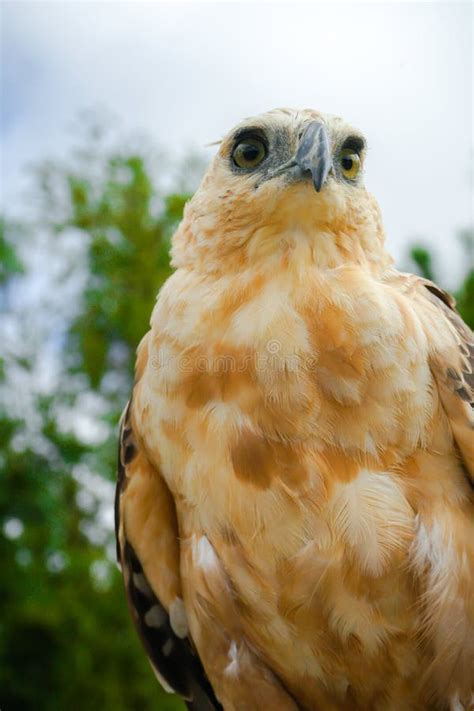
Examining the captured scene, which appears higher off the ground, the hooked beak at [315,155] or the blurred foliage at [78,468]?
the hooked beak at [315,155]

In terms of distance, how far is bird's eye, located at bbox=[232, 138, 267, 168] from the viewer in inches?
115

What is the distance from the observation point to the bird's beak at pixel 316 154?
105 inches

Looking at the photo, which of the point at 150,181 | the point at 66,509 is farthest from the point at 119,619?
the point at 150,181

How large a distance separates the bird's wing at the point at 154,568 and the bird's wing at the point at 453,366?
4.05 feet

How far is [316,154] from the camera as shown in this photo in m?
2.68

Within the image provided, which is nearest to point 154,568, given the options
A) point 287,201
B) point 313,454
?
point 313,454

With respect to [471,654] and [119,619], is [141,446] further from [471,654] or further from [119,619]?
[119,619]

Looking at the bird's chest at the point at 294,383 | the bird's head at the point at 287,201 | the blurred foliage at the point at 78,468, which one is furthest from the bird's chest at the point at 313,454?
the blurred foliage at the point at 78,468

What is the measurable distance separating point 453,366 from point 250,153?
3.81ft

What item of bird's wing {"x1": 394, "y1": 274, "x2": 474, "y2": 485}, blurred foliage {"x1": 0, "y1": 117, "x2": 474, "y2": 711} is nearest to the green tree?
blurred foliage {"x1": 0, "y1": 117, "x2": 474, "y2": 711}

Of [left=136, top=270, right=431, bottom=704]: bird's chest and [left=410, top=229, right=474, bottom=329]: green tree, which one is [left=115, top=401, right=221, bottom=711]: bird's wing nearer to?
[left=136, top=270, right=431, bottom=704]: bird's chest

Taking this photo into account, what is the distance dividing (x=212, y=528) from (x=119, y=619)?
6.24m

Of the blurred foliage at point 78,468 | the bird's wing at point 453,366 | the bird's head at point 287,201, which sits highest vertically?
the bird's head at point 287,201

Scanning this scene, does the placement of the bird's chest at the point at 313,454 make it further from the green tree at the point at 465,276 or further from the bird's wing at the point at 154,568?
the green tree at the point at 465,276
